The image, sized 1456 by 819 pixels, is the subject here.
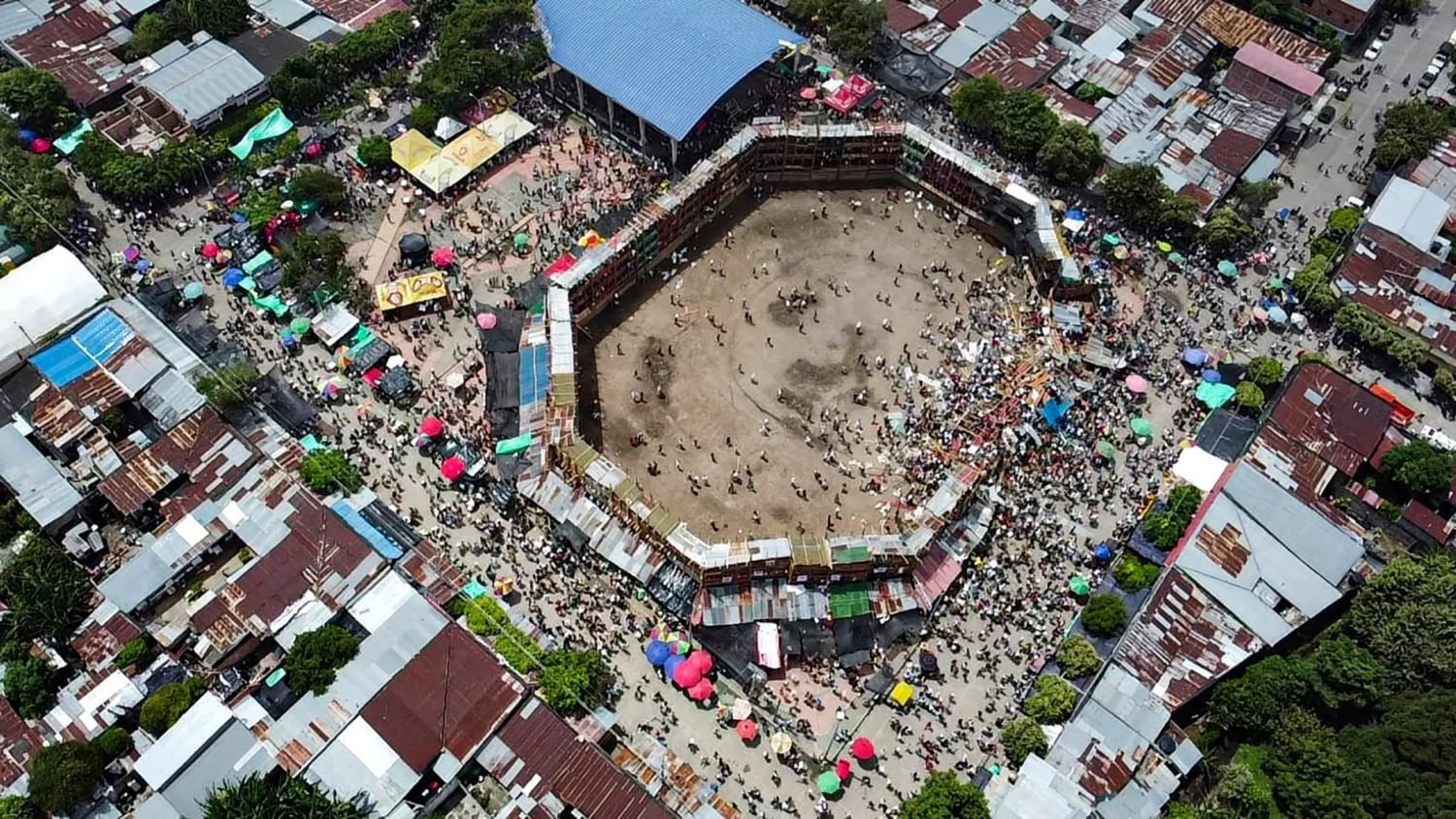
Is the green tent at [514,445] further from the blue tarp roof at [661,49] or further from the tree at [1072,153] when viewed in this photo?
the tree at [1072,153]

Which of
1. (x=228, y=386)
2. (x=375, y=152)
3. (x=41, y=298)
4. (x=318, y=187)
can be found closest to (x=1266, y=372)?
(x=375, y=152)

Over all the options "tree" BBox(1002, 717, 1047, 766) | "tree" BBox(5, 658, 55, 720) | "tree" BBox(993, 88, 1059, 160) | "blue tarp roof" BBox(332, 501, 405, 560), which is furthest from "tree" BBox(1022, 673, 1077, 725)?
"tree" BBox(5, 658, 55, 720)

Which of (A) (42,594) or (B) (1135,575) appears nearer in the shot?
(A) (42,594)

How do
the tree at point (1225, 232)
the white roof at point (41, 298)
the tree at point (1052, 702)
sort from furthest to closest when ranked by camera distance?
the tree at point (1225, 232), the white roof at point (41, 298), the tree at point (1052, 702)

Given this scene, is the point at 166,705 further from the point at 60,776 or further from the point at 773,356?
the point at 773,356

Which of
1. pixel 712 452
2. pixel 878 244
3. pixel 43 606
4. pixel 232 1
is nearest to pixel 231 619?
pixel 43 606

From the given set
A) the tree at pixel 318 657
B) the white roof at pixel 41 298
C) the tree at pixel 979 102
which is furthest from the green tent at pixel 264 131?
the tree at pixel 979 102
